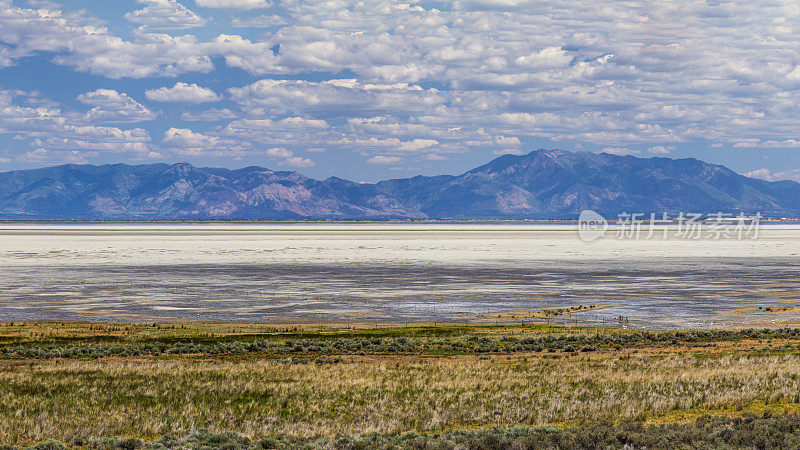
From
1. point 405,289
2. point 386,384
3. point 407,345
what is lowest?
point 405,289

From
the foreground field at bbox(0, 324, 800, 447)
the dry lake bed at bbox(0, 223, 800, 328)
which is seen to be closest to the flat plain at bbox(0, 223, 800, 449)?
the foreground field at bbox(0, 324, 800, 447)

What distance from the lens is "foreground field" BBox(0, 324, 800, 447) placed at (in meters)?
18.2

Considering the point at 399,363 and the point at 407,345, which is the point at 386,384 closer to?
the point at 399,363

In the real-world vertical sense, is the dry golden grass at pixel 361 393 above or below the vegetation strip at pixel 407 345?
above

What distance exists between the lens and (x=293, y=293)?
55406 mm

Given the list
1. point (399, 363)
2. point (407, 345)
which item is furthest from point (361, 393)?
point (407, 345)

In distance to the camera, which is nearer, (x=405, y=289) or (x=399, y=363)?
(x=399, y=363)

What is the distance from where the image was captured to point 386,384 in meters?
23.4

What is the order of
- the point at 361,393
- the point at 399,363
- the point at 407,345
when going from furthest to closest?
1. the point at 407,345
2. the point at 399,363
3. the point at 361,393

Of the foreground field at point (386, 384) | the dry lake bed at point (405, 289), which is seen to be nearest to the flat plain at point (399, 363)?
the foreground field at point (386, 384)

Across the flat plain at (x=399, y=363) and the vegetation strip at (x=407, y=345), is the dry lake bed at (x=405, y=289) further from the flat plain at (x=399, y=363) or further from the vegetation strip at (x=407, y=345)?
the vegetation strip at (x=407, y=345)

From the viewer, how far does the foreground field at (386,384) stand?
59.8ft

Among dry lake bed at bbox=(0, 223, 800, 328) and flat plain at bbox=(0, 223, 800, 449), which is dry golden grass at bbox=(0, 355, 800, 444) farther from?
dry lake bed at bbox=(0, 223, 800, 328)

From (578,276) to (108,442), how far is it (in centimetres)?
5797
